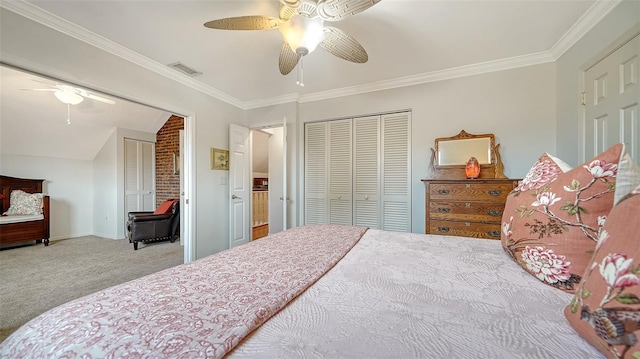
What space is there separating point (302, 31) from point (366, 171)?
2041mm

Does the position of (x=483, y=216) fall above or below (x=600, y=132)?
below

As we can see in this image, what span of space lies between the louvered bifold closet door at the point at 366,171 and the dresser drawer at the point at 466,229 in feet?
2.80

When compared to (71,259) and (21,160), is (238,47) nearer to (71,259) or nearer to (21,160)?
(71,259)

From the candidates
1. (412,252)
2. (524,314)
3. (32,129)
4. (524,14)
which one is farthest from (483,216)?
(32,129)

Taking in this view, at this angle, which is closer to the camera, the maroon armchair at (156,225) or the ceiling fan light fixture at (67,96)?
the ceiling fan light fixture at (67,96)

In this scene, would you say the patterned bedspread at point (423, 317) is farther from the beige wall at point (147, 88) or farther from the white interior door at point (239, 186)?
the white interior door at point (239, 186)

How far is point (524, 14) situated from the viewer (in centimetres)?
183

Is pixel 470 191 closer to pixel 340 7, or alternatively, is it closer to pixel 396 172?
pixel 396 172

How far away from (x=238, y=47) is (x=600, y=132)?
10.3 ft

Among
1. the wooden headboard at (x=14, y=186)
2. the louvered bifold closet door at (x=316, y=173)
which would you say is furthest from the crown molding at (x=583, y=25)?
the wooden headboard at (x=14, y=186)

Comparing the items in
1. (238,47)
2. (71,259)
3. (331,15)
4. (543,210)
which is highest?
(238,47)

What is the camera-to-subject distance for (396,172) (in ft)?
10.0

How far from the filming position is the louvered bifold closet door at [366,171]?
3.17 m

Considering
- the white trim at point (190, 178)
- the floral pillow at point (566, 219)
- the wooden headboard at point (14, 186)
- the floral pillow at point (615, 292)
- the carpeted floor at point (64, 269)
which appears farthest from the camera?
the wooden headboard at point (14, 186)
